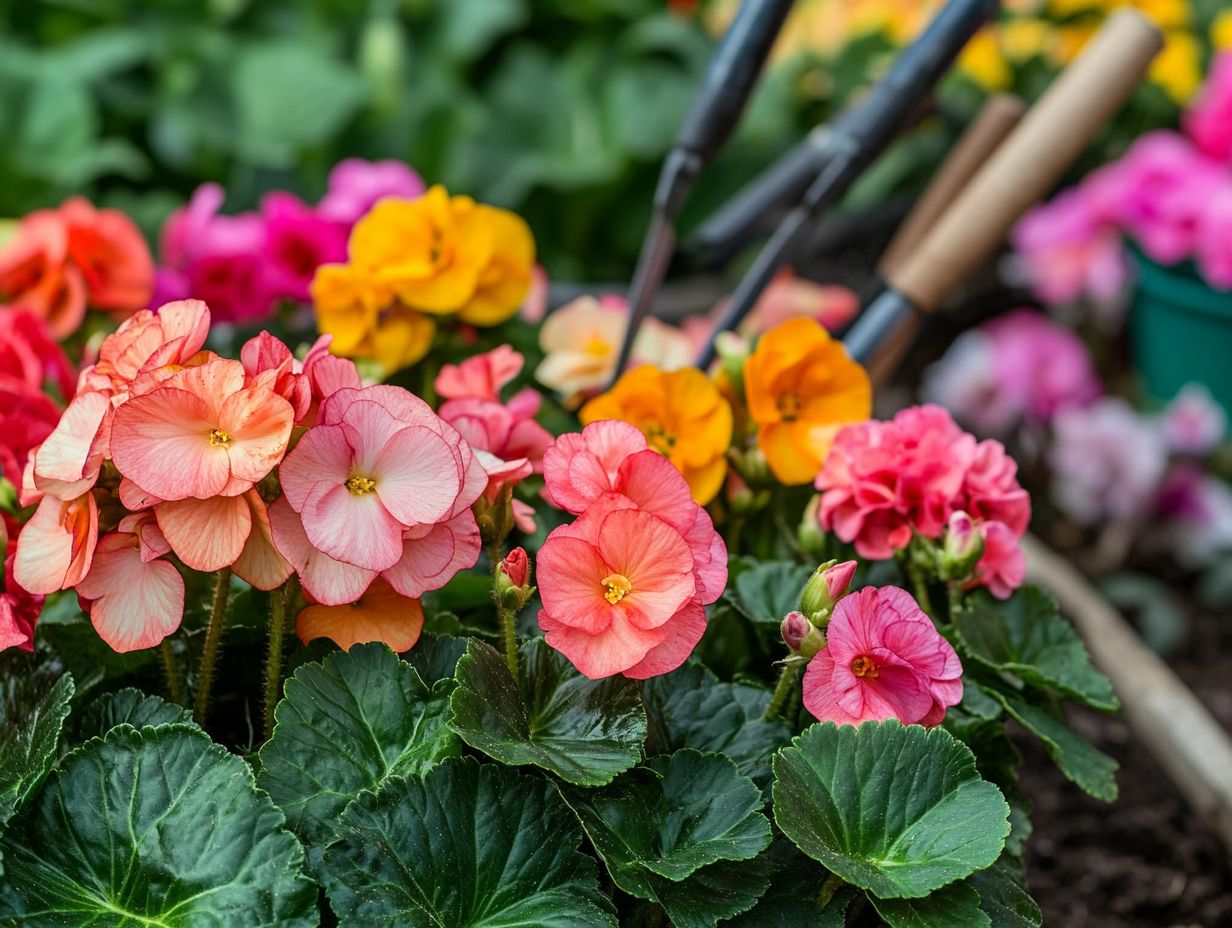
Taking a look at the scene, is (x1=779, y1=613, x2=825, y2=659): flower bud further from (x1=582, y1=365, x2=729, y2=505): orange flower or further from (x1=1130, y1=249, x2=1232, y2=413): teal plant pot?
(x1=1130, y1=249, x2=1232, y2=413): teal plant pot

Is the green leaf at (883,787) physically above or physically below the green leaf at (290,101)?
above

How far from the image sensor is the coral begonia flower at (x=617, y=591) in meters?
0.60

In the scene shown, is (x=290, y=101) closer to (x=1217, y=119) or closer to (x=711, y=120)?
(x=711, y=120)

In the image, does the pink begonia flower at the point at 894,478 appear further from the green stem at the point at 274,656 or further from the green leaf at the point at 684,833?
the green stem at the point at 274,656

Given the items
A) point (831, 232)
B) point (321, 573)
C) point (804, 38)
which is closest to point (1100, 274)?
point (831, 232)

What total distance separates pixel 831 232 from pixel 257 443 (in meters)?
1.63

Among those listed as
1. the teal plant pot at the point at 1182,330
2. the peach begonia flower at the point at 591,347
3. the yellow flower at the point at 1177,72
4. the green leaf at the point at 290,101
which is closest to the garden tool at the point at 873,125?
Answer: the peach begonia flower at the point at 591,347

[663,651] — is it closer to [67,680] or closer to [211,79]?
[67,680]

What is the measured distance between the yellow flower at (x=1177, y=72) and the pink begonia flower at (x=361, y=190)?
60.5 inches

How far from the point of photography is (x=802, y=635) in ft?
2.13

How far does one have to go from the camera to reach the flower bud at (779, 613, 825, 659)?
64cm

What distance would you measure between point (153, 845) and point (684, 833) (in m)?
0.25

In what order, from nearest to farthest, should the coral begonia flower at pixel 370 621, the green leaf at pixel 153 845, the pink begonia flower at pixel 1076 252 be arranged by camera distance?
the green leaf at pixel 153 845 < the coral begonia flower at pixel 370 621 < the pink begonia flower at pixel 1076 252

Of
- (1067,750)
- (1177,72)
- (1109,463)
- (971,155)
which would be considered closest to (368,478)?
(1067,750)
